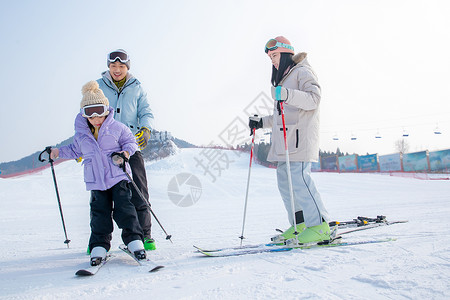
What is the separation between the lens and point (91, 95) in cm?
246

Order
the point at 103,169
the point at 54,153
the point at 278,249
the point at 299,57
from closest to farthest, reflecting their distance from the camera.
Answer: the point at 278,249, the point at 103,169, the point at 54,153, the point at 299,57

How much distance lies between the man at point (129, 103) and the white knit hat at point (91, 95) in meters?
0.56

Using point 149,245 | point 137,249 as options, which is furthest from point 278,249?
point 149,245

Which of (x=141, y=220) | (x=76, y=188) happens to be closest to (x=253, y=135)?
(x=141, y=220)

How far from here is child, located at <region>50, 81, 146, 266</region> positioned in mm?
2293

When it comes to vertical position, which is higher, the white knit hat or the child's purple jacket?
the white knit hat

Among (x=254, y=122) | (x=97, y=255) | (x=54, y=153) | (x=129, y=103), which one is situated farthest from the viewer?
(x=254, y=122)

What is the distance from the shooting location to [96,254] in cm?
211

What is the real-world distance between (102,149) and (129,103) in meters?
0.87

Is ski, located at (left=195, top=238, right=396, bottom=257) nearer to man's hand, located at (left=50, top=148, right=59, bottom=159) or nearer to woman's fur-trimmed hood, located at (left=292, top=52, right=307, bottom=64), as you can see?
man's hand, located at (left=50, top=148, right=59, bottom=159)

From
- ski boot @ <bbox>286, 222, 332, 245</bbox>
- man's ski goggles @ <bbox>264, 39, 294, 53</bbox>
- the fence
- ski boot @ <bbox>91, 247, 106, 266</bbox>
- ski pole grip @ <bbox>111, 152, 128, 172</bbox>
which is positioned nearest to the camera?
ski boot @ <bbox>91, 247, 106, 266</bbox>

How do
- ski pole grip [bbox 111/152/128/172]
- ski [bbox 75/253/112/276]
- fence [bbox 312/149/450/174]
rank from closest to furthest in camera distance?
ski [bbox 75/253/112/276]
ski pole grip [bbox 111/152/128/172]
fence [bbox 312/149/450/174]

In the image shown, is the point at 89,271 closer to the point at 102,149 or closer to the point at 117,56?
the point at 102,149

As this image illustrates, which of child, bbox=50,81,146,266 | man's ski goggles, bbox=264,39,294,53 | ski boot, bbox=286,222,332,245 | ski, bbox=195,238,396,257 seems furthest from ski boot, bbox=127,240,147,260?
man's ski goggles, bbox=264,39,294,53
